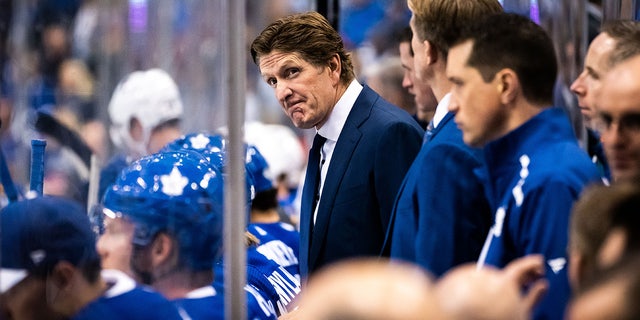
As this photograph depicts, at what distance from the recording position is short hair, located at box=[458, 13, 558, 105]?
233 centimetres

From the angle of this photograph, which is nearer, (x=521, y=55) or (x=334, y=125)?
(x=521, y=55)

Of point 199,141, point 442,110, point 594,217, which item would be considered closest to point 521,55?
point 442,110

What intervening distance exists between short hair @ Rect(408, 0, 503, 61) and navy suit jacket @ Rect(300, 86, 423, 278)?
1.43 feet

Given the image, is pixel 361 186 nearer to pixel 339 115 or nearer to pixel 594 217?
pixel 339 115

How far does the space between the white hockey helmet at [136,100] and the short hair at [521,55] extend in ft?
2.36

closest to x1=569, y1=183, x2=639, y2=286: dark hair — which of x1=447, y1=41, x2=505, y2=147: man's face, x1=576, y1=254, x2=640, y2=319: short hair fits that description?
x1=576, y1=254, x2=640, y2=319: short hair

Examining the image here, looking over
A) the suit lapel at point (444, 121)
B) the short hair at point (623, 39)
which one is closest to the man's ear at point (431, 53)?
the suit lapel at point (444, 121)

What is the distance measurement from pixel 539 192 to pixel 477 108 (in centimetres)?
23

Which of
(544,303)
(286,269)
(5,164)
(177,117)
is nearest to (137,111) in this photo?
(177,117)

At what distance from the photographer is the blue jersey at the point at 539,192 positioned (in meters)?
2.15

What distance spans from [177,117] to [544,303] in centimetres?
118

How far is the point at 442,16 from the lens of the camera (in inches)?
105

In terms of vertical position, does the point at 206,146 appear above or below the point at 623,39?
below

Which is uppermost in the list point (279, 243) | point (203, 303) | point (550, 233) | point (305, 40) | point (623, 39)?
point (623, 39)
